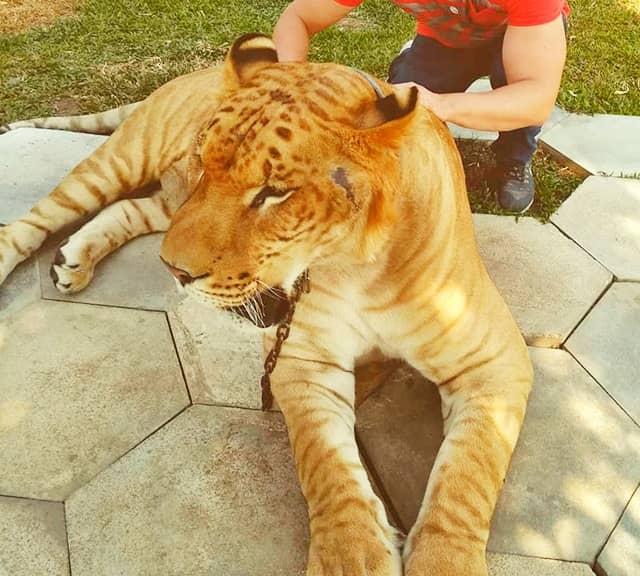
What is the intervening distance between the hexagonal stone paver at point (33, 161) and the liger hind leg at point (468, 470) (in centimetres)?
173

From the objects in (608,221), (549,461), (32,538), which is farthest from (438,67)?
(32,538)

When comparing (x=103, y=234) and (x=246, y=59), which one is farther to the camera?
(x=103, y=234)

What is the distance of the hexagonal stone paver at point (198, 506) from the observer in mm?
1669

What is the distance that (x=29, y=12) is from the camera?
14.2ft

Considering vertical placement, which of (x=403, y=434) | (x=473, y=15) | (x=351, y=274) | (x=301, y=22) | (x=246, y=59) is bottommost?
(x=403, y=434)

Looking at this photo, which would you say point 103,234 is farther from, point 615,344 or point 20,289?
point 615,344

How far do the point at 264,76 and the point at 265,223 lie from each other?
0.33m

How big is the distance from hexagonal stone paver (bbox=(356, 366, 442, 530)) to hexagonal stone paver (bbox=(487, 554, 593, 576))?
0.70ft

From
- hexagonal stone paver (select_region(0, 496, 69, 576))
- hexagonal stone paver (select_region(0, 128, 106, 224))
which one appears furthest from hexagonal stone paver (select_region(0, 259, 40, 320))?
hexagonal stone paver (select_region(0, 496, 69, 576))

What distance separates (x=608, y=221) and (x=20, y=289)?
2075 mm

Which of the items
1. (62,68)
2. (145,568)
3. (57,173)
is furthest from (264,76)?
(62,68)

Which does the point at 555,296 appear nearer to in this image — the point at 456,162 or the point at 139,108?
the point at 456,162

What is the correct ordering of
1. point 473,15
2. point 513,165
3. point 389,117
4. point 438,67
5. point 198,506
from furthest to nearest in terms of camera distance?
1. point 438,67
2. point 513,165
3. point 473,15
4. point 198,506
5. point 389,117

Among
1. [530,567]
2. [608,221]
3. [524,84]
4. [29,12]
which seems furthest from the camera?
[29,12]
